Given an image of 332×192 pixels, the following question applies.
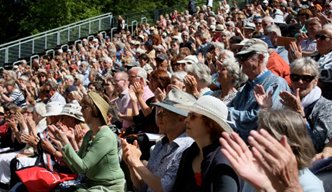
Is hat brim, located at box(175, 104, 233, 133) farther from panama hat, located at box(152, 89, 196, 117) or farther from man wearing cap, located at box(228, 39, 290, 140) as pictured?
man wearing cap, located at box(228, 39, 290, 140)

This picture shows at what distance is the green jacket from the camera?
19.0ft

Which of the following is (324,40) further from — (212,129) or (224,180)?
(224,180)

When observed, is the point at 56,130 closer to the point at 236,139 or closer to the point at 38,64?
the point at 236,139

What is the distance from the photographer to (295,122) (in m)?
3.55

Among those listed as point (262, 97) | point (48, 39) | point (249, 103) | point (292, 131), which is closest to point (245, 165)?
point (292, 131)

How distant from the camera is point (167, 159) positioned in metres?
5.30

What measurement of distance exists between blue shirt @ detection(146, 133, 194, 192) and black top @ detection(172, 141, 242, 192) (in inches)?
8.9

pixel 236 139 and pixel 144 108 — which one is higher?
pixel 236 139

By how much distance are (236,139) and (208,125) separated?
4.57 feet

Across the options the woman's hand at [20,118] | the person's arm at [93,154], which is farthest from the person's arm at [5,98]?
the person's arm at [93,154]

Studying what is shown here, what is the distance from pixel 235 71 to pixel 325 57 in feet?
3.58

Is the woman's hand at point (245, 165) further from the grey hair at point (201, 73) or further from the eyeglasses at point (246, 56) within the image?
the grey hair at point (201, 73)

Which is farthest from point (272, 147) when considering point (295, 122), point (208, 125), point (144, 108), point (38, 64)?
point (38, 64)

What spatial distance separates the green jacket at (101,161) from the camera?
5.78 m
